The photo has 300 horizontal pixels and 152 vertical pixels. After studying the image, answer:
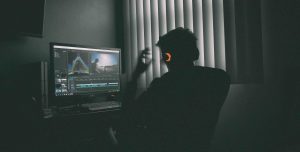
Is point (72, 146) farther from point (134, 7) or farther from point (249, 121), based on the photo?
point (134, 7)

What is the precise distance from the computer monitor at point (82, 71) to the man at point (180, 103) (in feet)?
3.31

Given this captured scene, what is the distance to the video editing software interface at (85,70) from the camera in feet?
7.19

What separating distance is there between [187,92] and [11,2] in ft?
5.52

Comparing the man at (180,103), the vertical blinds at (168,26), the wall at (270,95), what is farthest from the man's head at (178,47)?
the vertical blinds at (168,26)

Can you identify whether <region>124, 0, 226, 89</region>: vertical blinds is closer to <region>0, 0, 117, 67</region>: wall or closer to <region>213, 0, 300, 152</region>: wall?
<region>0, 0, 117, 67</region>: wall

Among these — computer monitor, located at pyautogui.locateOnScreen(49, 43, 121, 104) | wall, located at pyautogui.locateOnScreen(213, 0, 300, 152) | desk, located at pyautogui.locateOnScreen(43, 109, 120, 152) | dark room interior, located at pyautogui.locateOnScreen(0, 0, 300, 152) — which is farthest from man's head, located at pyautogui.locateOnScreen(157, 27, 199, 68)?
wall, located at pyautogui.locateOnScreen(213, 0, 300, 152)

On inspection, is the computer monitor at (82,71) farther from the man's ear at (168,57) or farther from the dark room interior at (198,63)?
the man's ear at (168,57)

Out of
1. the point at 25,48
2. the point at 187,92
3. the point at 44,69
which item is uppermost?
the point at 25,48

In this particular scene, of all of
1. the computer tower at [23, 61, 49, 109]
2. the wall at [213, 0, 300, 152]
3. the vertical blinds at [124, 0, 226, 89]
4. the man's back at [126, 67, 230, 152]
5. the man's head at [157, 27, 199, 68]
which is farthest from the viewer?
the vertical blinds at [124, 0, 226, 89]

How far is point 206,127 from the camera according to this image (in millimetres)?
1235

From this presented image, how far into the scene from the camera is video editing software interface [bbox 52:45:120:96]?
86.3 inches

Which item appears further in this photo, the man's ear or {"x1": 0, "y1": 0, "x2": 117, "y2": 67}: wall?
{"x1": 0, "y1": 0, "x2": 117, "y2": 67}: wall

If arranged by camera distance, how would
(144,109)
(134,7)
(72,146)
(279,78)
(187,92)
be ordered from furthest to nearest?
1. (134,7)
2. (279,78)
3. (72,146)
4. (144,109)
5. (187,92)

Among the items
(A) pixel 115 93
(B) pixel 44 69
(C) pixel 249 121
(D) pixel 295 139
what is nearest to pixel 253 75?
(C) pixel 249 121
